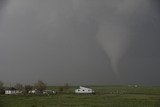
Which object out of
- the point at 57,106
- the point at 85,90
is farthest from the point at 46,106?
the point at 85,90

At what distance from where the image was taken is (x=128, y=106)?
145ft

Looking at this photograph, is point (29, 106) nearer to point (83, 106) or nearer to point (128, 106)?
point (83, 106)

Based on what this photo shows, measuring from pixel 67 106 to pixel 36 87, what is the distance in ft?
→ 269

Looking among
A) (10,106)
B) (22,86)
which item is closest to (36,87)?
(22,86)

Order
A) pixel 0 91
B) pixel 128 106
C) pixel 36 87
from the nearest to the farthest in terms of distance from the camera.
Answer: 1. pixel 128 106
2. pixel 0 91
3. pixel 36 87

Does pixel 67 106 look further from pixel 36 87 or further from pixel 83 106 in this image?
pixel 36 87

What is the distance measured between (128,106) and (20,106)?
16.6m

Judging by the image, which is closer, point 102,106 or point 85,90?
point 102,106

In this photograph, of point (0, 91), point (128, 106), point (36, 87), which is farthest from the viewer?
point (36, 87)

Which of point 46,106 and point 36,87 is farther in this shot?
point 36,87

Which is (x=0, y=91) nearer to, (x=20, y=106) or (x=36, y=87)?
(x=36, y=87)

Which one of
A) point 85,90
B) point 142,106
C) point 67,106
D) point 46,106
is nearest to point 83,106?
point 67,106

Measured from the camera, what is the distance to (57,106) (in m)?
45.2

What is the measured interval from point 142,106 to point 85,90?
74.6m
